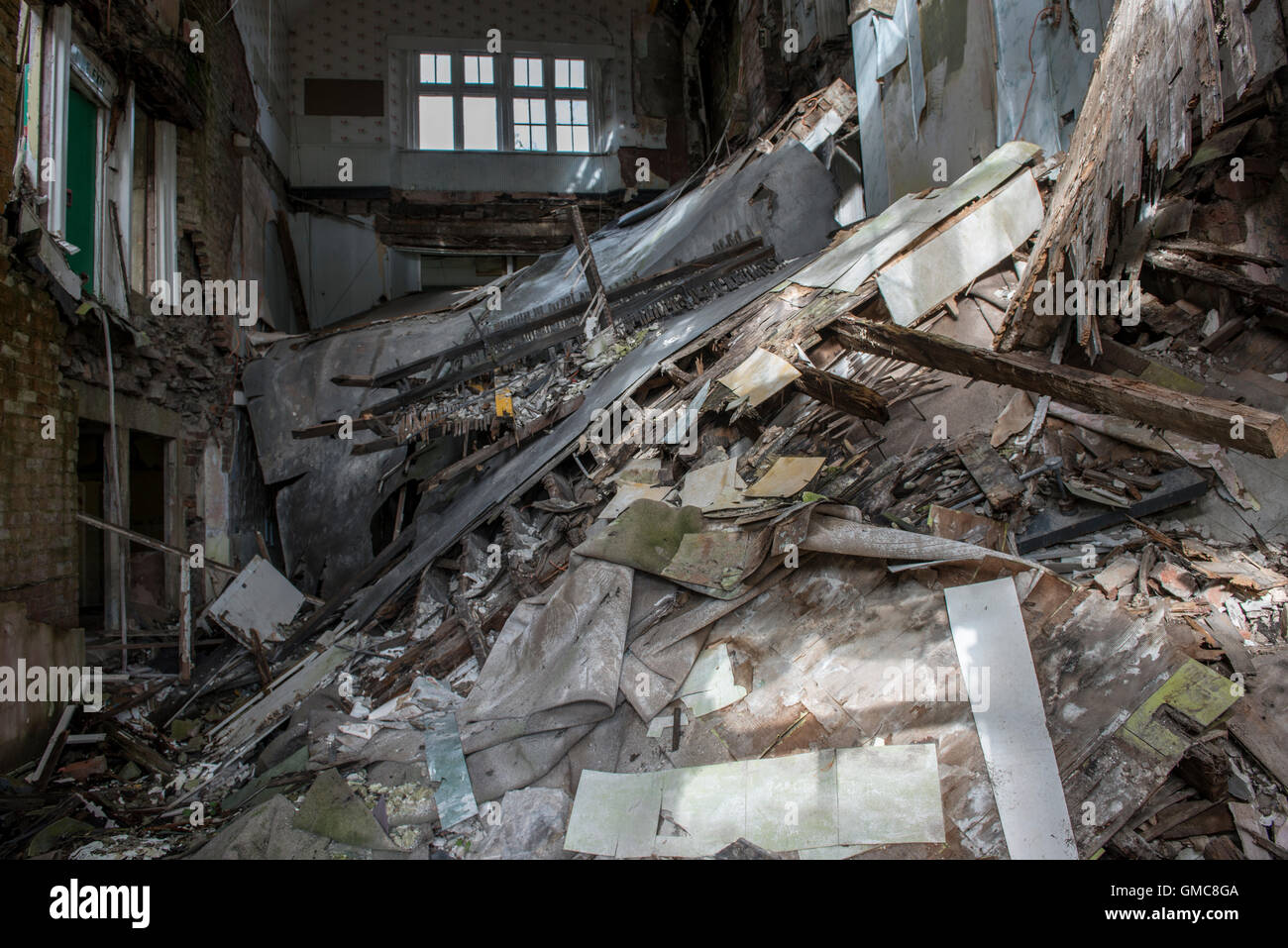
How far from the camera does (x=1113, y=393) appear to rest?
3.04 metres

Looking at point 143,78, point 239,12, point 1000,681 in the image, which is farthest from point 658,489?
point 239,12

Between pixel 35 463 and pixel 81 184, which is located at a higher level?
pixel 81 184

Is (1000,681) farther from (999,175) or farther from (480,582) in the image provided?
(999,175)

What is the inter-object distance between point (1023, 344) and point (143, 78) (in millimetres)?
7953

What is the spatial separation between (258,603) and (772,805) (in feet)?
17.7

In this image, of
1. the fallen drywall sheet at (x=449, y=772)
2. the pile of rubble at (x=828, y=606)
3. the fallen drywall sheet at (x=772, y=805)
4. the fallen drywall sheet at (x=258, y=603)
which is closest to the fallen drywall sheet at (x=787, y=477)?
the pile of rubble at (x=828, y=606)

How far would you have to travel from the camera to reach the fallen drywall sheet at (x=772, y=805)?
271cm

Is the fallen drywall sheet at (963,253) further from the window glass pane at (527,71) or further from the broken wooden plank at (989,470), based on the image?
the window glass pane at (527,71)

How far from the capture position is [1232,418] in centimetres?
263

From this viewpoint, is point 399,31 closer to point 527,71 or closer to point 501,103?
point 501,103

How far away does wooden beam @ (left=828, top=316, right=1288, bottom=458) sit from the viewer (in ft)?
8.54

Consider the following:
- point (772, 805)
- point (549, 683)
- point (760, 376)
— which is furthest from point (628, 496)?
point (772, 805)

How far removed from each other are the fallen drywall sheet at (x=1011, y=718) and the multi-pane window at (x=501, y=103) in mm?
12783
